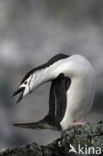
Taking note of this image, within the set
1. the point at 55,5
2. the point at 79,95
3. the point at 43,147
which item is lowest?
the point at 43,147

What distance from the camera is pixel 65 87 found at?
6.39 meters

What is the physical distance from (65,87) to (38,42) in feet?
38.9

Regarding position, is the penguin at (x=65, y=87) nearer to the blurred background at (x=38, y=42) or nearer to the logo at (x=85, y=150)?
the logo at (x=85, y=150)

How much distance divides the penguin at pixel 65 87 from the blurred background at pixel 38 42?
16.3ft

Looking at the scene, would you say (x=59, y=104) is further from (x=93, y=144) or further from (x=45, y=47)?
(x=45, y=47)

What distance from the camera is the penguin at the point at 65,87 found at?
6137 mm

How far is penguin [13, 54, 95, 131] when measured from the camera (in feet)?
20.1

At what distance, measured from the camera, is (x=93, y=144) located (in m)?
5.03

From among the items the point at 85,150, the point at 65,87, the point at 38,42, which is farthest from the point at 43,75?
the point at 38,42

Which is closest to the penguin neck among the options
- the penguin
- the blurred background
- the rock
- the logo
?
the penguin

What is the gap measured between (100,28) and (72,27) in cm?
66

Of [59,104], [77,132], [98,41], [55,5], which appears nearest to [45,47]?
[98,41]

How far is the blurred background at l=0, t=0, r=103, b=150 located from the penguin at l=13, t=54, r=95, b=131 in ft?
16.3

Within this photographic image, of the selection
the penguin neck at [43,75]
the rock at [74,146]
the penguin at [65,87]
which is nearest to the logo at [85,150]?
the rock at [74,146]
